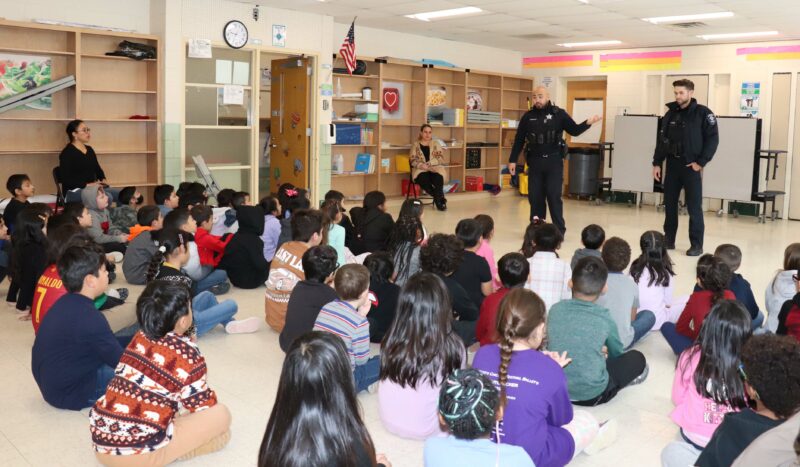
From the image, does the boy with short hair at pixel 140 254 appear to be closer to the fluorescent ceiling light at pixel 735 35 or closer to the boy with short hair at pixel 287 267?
the boy with short hair at pixel 287 267

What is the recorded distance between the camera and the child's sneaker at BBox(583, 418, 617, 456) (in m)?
3.15

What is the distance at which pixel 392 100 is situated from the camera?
12.2 metres

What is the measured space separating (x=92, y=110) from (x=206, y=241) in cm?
363

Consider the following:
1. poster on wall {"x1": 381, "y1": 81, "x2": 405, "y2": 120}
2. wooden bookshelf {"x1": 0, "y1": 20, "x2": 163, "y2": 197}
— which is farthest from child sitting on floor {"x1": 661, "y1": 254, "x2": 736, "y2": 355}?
poster on wall {"x1": 381, "y1": 81, "x2": 405, "y2": 120}

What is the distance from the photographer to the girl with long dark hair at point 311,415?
1815 mm

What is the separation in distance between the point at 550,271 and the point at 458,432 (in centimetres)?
270

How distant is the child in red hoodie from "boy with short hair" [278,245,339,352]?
2171 millimetres

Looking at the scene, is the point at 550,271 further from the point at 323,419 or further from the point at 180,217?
the point at 323,419

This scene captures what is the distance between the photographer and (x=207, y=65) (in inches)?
364

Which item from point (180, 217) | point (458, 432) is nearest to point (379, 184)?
point (180, 217)

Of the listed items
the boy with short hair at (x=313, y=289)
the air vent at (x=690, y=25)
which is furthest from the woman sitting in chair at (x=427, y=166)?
the boy with short hair at (x=313, y=289)

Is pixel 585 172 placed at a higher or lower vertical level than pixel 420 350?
higher

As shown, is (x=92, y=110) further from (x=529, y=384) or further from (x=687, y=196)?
(x=529, y=384)

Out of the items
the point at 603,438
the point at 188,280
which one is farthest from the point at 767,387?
the point at 188,280
